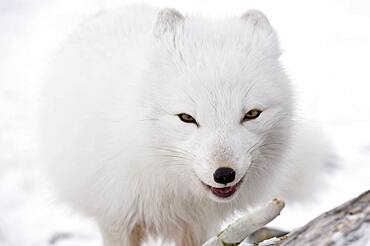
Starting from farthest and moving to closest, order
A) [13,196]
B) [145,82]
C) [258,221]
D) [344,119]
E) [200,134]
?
[344,119] < [13,196] < [145,82] < [200,134] < [258,221]

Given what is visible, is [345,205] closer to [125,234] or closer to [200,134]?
[200,134]

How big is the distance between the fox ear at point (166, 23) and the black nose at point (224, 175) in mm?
775

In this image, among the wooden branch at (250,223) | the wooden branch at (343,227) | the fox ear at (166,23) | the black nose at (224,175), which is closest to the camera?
the wooden branch at (343,227)

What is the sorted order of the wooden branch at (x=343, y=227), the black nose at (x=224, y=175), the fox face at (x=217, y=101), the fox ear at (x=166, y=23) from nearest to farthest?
the wooden branch at (x=343, y=227) → the black nose at (x=224, y=175) → the fox face at (x=217, y=101) → the fox ear at (x=166, y=23)

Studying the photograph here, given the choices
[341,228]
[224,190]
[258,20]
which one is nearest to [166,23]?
[258,20]

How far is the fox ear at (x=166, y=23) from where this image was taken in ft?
10.6

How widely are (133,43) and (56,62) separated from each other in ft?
2.10

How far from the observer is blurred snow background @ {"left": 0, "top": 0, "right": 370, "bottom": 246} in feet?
16.5

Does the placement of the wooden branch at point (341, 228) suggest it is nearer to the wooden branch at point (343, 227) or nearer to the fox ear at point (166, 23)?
the wooden branch at point (343, 227)

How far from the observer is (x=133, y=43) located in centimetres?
359

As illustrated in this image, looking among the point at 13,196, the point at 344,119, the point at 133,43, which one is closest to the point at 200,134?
the point at 133,43

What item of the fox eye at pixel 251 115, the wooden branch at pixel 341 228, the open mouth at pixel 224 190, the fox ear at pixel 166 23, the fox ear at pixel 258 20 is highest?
the fox ear at pixel 166 23

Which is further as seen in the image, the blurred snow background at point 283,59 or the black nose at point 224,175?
the blurred snow background at point 283,59

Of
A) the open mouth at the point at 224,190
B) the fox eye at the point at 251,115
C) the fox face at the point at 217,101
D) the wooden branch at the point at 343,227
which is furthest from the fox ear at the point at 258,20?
the wooden branch at the point at 343,227
